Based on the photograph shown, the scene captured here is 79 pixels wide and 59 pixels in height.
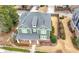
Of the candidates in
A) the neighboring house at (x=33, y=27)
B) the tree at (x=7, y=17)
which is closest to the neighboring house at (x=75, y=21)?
the neighboring house at (x=33, y=27)

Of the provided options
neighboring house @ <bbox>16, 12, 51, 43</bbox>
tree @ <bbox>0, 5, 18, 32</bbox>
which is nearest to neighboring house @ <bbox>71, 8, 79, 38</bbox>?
neighboring house @ <bbox>16, 12, 51, 43</bbox>

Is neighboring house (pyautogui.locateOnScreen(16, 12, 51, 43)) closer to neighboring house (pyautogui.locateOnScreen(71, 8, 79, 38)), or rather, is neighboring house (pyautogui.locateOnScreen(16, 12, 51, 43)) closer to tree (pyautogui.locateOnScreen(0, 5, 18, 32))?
tree (pyautogui.locateOnScreen(0, 5, 18, 32))

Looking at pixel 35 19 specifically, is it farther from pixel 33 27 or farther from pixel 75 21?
pixel 75 21

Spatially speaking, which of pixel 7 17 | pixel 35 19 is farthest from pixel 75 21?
pixel 7 17

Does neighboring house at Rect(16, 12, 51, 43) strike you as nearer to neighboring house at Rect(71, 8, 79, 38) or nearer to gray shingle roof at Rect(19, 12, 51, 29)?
gray shingle roof at Rect(19, 12, 51, 29)

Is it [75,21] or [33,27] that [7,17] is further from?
[75,21]

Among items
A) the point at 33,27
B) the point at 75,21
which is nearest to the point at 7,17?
the point at 33,27
